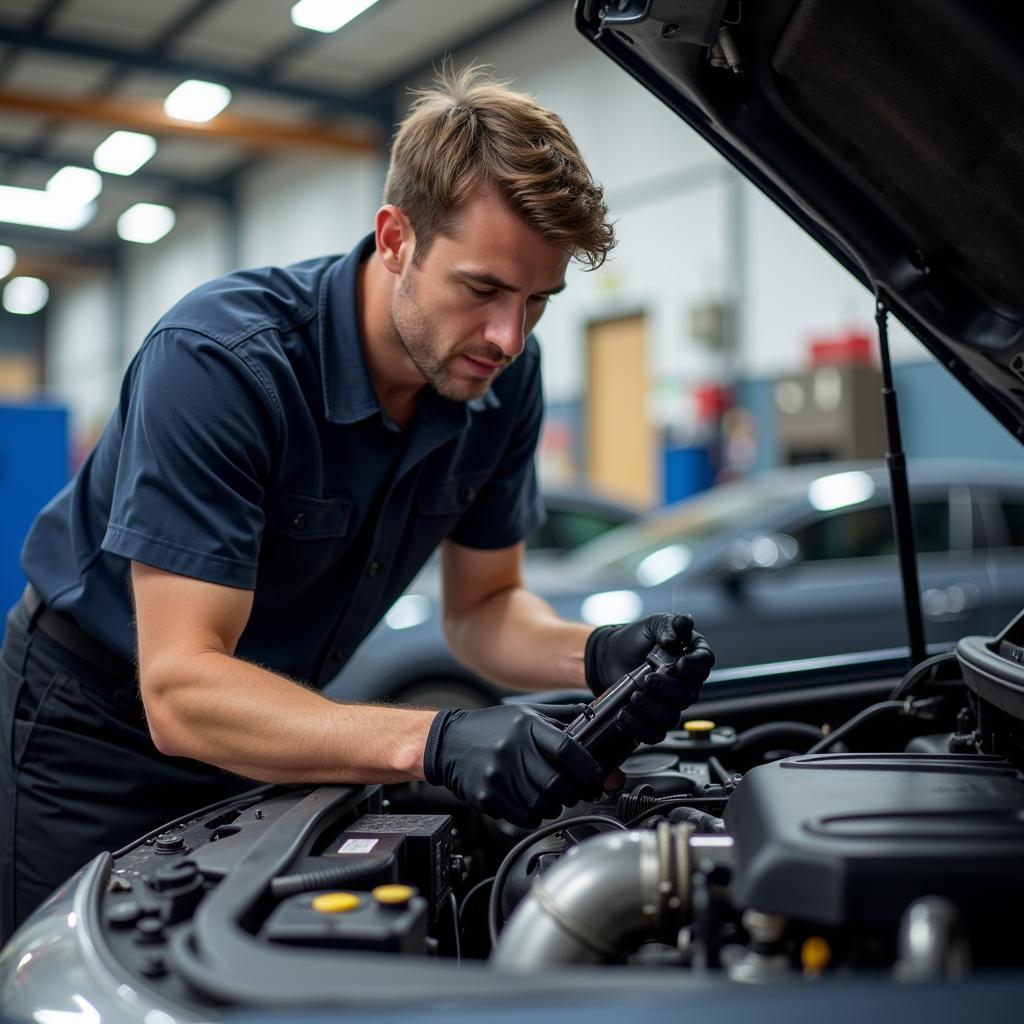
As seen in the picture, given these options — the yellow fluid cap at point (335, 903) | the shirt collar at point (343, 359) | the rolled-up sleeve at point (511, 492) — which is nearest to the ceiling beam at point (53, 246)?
the rolled-up sleeve at point (511, 492)

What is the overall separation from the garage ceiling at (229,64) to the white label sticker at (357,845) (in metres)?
8.89

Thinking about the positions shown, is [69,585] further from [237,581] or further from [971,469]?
[971,469]

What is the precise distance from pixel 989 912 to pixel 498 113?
1167mm

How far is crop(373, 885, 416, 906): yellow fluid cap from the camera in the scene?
94 cm

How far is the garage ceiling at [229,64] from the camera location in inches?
370

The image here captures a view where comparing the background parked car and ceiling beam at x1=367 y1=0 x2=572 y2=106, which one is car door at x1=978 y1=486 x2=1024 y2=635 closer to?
the background parked car

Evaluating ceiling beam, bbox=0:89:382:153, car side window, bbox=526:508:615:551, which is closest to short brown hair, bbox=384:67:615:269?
car side window, bbox=526:508:615:551

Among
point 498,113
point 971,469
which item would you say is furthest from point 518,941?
point 971,469

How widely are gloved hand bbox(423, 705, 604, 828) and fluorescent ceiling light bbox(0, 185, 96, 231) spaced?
15.2 m

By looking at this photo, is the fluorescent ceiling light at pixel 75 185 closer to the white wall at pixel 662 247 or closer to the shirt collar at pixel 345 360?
the white wall at pixel 662 247

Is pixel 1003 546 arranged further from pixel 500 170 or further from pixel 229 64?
pixel 229 64

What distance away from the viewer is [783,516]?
407 centimetres

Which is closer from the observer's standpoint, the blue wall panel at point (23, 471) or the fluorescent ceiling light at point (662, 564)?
the fluorescent ceiling light at point (662, 564)

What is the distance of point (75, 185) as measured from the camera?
14352mm
